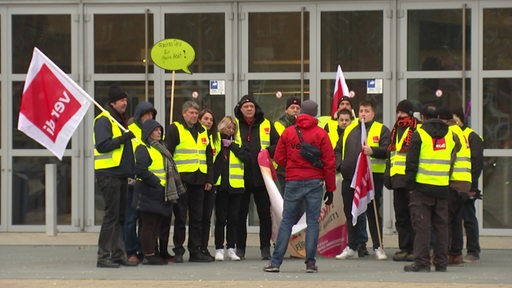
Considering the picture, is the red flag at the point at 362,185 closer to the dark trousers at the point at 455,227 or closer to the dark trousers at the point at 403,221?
the dark trousers at the point at 403,221

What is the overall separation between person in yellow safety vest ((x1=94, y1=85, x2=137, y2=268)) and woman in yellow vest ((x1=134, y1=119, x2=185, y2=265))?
30 cm

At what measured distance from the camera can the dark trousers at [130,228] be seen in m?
16.0

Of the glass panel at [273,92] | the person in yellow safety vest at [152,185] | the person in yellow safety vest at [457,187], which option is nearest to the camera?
the person in yellow safety vest at [457,187]

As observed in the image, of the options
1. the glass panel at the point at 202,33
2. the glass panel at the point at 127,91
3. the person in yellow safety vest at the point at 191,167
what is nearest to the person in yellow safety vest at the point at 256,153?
the person in yellow safety vest at the point at 191,167

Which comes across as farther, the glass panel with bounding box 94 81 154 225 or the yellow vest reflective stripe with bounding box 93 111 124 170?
the glass panel with bounding box 94 81 154 225

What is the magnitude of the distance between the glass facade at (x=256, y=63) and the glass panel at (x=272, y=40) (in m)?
Result: 0.01

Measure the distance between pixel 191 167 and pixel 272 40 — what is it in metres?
4.58

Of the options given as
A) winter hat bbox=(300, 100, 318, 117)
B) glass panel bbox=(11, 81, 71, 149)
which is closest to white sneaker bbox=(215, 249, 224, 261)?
winter hat bbox=(300, 100, 318, 117)

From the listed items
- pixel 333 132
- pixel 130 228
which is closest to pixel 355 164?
pixel 333 132

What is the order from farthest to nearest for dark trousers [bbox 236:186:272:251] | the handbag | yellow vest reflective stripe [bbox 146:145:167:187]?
dark trousers [bbox 236:186:272:251] < yellow vest reflective stripe [bbox 146:145:167:187] < the handbag

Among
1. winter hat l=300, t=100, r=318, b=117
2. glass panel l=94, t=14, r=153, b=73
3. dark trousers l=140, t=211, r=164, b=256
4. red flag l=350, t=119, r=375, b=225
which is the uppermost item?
glass panel l=94, t=14, r=153, b=73

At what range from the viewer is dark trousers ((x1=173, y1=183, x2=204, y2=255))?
16328mm

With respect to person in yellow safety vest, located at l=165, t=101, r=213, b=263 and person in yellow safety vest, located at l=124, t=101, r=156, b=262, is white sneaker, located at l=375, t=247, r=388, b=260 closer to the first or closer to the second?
person in yellow safety vest, located at l=165, t=101, r=213, b=263

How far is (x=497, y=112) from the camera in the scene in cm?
1978
